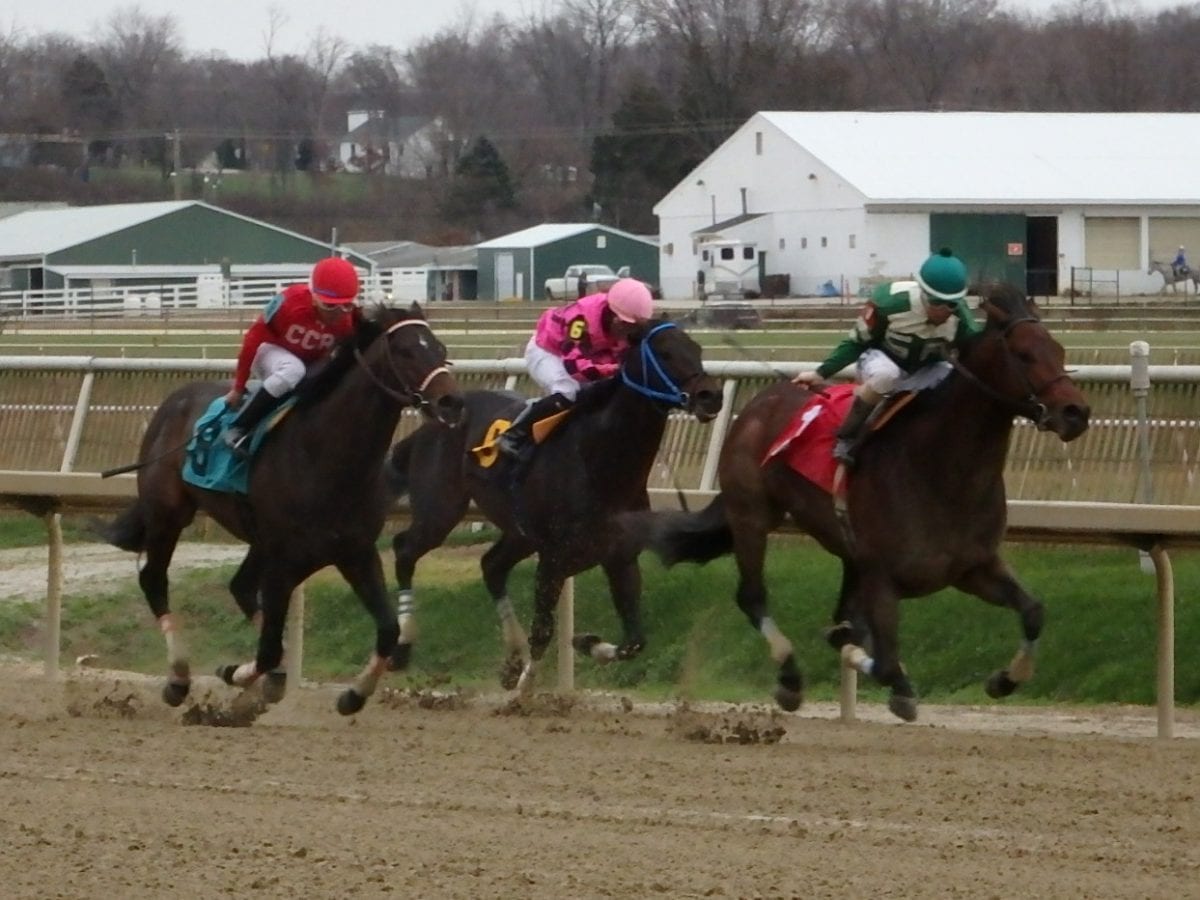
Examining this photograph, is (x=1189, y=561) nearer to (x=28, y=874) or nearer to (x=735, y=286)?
(x=28, y=874)

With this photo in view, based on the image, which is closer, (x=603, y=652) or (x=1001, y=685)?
(x=1001, y=685)

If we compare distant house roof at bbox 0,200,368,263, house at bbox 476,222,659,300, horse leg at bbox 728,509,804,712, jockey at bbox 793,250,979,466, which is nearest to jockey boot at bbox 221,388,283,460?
horse leg at bbox 728,509,804,712

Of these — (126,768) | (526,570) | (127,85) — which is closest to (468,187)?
(127,85)

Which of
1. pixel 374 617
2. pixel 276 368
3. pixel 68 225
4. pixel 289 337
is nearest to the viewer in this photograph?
pixel 374 617

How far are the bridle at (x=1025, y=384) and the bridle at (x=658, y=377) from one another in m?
0.98

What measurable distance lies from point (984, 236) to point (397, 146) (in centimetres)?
3758

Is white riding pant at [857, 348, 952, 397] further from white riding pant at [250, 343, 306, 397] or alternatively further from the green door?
the green door

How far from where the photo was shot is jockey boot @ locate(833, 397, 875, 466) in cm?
757

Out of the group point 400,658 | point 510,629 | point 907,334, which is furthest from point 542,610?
point 907,334

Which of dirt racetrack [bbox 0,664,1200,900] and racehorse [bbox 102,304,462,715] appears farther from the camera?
racehorse [bbox 102,304,462,715]

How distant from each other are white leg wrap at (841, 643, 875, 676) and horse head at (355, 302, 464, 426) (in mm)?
1655

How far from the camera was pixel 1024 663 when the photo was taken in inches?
289

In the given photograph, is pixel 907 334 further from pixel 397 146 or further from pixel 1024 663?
pixel 397 146

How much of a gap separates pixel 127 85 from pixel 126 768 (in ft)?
258
